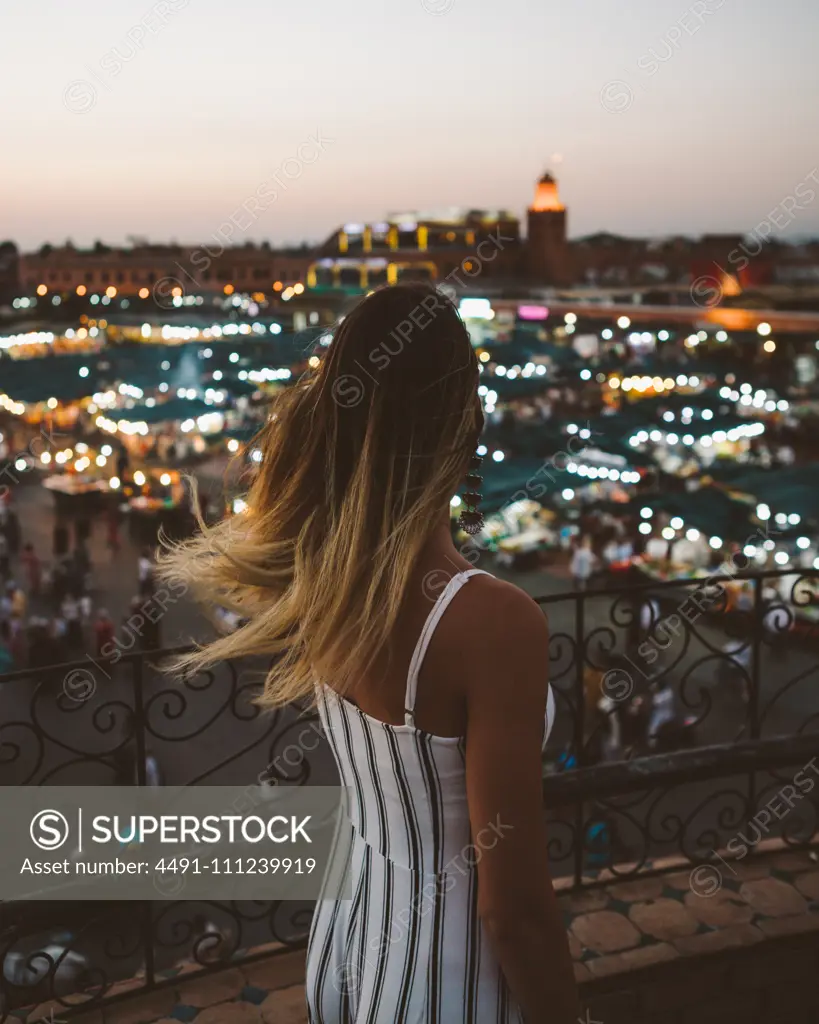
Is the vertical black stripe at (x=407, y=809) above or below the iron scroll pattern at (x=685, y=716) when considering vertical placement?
above

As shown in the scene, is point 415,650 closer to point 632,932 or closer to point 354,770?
point 354,770

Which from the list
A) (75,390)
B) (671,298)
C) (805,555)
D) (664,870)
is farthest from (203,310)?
(664,870)

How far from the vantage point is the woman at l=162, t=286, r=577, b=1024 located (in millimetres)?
1085

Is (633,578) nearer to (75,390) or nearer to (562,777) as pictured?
(562,777)

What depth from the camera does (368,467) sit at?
1111mm

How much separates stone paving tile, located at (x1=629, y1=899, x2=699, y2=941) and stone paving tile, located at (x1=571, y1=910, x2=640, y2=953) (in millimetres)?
41

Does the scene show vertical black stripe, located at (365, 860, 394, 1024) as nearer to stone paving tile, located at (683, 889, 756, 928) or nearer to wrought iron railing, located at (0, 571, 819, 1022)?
wrought iron railing, located at (0, 571, 819, 1022)

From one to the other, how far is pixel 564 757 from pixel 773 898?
40.0 inches

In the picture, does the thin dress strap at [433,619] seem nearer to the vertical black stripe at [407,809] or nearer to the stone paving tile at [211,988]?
the vertical black stripe at [407,809]

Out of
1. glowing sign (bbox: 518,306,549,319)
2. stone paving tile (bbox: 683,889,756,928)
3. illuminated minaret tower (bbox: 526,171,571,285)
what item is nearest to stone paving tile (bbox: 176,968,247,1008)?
stone paving tile (bbox: 683,889,756,928)

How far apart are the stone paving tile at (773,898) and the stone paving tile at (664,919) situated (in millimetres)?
220

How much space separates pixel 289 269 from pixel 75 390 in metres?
60.0

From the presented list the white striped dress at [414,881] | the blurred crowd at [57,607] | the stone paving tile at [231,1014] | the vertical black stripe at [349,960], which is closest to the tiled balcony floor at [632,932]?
the stone paving tile at [231,1014]

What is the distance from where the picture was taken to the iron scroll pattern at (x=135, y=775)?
2.34m
